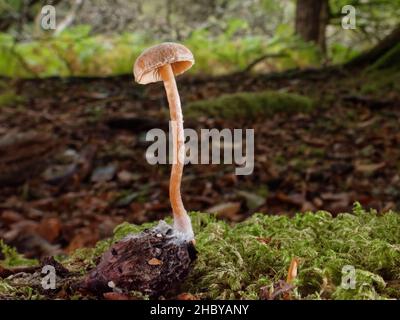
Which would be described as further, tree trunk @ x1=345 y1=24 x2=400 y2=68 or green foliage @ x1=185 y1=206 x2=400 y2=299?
tree trunk @ x1=345 y1=24 x2=400 y2=68

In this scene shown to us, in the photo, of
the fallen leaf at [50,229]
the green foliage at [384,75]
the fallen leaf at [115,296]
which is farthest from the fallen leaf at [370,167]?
the fallen leaf at [115,296]

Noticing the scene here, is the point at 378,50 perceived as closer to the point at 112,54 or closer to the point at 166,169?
the point at 166,169

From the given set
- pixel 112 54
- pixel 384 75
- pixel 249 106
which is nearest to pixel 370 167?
pixel 249 106

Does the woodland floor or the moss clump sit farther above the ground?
the moss clump

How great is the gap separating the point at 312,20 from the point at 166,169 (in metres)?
4.86

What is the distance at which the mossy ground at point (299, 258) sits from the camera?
139cm

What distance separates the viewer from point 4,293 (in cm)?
144

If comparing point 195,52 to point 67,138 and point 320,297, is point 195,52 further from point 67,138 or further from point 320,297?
point 320,297

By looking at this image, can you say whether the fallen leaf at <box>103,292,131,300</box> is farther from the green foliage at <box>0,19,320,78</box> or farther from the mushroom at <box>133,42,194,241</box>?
the green foliage at <box>0,19,320,78</box>

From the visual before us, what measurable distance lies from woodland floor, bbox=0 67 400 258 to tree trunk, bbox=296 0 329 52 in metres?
1.80

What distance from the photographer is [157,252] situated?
1441 millimetres

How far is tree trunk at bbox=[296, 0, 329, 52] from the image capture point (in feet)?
25.6

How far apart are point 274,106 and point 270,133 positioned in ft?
2.46

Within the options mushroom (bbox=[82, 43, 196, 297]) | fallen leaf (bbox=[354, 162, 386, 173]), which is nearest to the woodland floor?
fallen leaf (bbox=[354, 162, 386, 173])
